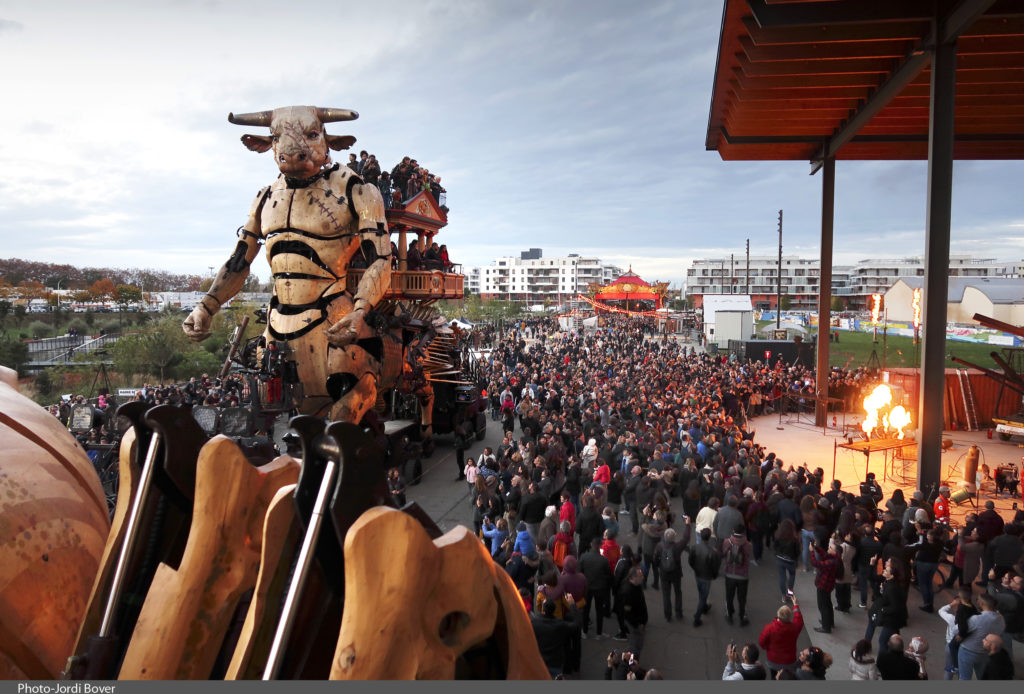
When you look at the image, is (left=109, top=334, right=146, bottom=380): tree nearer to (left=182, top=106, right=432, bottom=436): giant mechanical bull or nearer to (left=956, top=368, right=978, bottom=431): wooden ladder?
(left=182, top=106, right=432, bottom=436): giant mechanical bull

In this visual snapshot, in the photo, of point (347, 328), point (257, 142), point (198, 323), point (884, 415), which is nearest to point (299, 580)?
point (347, 328)

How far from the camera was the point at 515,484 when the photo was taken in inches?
367

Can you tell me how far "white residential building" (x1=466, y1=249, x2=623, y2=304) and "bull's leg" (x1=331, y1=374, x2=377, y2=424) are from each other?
388 ft

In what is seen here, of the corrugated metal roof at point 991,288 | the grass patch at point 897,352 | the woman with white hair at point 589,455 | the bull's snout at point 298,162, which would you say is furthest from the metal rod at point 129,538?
the corrugated metal roof at point 991,288

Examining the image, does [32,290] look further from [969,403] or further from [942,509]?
[969,403]

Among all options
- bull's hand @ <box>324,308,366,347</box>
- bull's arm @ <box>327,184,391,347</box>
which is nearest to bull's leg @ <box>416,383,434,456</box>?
bull's arm @ <box>327,184,391,347</box>

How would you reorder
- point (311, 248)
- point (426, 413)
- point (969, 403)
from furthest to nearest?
point (969, 403)
point (426, 413)
point (311, 248)

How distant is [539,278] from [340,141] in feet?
401

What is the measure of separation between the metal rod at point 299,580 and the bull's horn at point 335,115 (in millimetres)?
7486

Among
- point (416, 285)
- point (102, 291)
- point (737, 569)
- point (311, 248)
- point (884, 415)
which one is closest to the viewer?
point (737, 569)

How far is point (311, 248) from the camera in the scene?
815 cm

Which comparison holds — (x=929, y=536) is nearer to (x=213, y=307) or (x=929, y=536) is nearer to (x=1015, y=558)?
(x=1015, y=558)

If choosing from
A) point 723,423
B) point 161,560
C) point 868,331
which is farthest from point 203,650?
point 868,331

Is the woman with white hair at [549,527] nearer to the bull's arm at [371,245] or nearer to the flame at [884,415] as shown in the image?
the bull's arm at [371,245]
